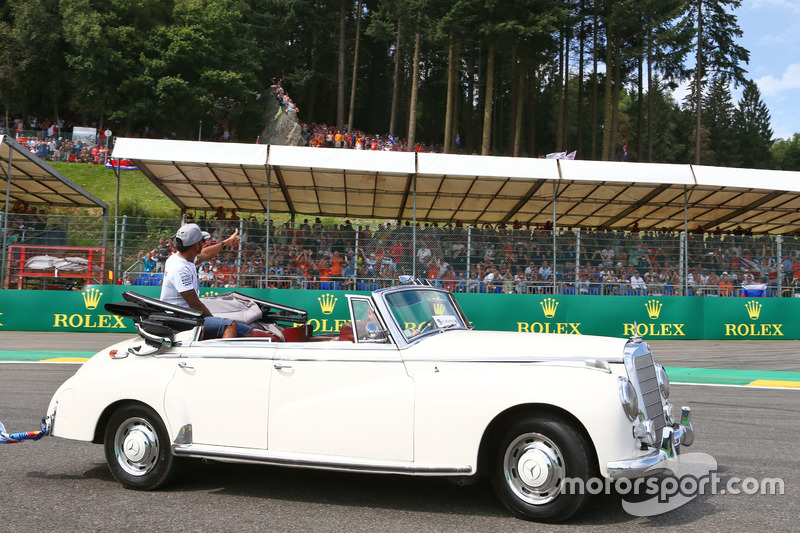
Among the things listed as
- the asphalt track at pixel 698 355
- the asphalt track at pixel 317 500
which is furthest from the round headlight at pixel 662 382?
the asphalt track at pixel 698 355

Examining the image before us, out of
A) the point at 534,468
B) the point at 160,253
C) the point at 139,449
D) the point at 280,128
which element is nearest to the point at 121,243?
the point at 160,253

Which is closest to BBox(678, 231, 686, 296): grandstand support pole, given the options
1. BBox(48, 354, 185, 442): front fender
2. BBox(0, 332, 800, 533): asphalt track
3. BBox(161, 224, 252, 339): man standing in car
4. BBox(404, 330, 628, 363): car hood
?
BBox(0, 332, 800, 533): asphalt track

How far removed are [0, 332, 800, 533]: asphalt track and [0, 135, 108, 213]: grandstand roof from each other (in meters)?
14.1

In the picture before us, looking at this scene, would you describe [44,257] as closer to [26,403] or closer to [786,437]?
[26,403]

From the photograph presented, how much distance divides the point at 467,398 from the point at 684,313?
47.6 feet

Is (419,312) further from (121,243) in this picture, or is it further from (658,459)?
(121,243)

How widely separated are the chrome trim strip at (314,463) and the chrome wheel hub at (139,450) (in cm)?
24

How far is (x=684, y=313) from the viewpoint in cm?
1702

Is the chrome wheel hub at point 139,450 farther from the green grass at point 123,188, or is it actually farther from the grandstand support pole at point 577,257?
the green grass at point 123,188

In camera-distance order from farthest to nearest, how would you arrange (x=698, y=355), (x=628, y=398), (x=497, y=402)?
1. (x=698, y=355)
2. (x=497, y=402)
3. (x=628, y=398)

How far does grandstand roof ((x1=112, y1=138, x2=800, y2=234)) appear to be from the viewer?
16.5m

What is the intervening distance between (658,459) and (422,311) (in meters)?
2.01

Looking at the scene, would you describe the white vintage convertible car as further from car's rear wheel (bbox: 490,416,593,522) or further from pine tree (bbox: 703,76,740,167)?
pine tree (bbox: 703,76,740,167)

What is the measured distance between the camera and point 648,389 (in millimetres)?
4457
